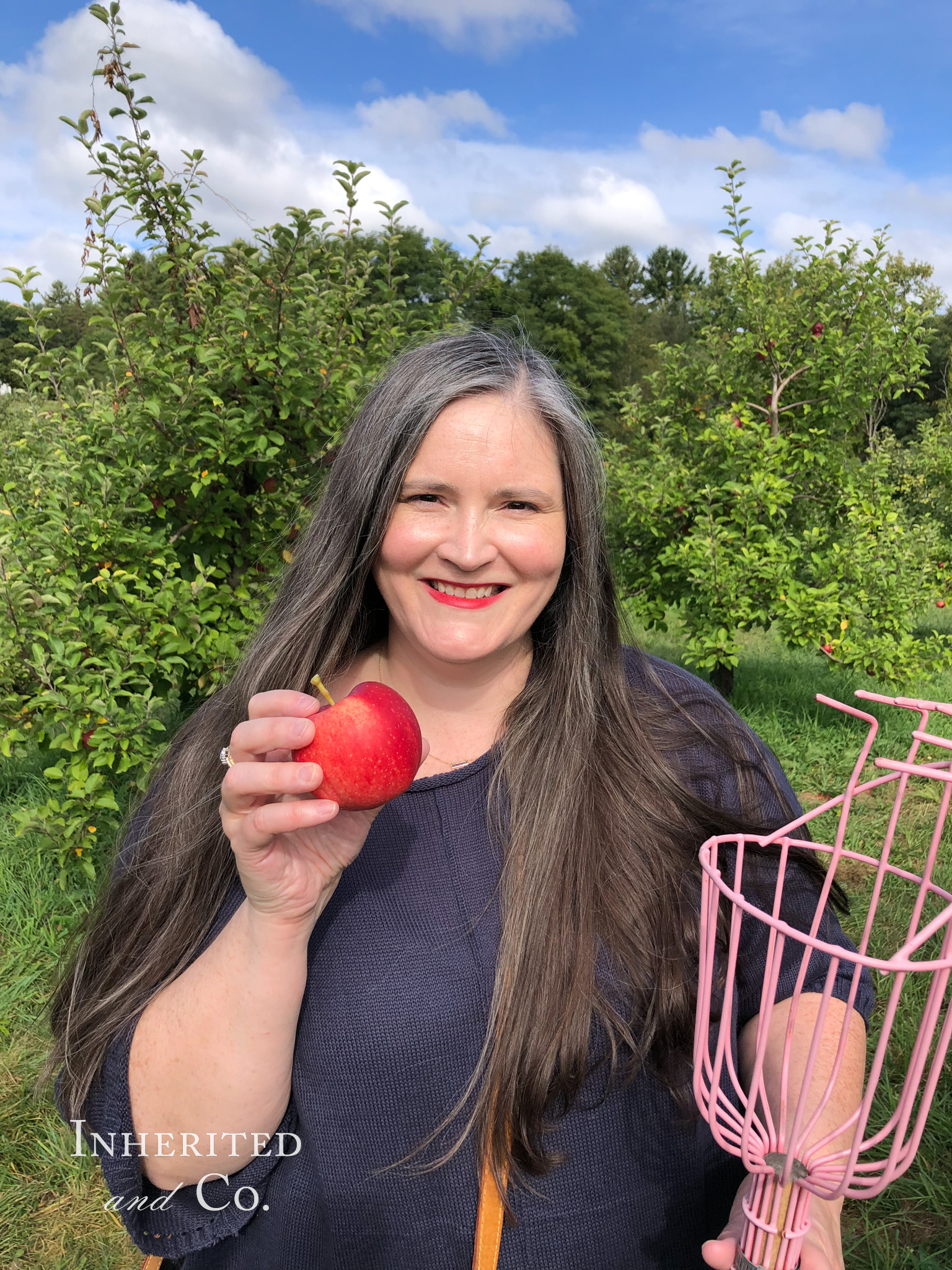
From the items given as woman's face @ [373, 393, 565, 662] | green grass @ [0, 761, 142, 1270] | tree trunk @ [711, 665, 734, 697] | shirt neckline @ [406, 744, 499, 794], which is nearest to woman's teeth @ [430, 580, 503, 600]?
woman's face @ [373, 393, 565, 662]

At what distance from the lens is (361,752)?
3.84ft

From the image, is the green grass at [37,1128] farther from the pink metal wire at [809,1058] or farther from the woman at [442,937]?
the pink metal wire at [809,1058]

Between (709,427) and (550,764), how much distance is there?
3.83 metres

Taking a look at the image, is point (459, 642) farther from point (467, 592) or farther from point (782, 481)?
point (782, 481)

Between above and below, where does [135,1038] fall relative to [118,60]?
below

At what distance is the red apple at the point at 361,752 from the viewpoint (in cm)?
116

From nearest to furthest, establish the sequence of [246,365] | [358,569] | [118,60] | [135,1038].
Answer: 1. [135,1038]
2. [358,569]
3. [118,60]
4. [246,365]

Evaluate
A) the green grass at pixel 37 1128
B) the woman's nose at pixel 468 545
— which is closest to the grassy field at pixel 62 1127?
the green grass at pixel 37 1128

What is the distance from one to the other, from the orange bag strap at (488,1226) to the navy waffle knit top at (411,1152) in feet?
0.10

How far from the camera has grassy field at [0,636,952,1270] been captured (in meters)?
2.13

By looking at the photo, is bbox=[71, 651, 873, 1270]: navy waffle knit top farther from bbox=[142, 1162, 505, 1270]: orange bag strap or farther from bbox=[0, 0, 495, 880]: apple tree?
bbox=[0, 0, 495, 880]: apple tree

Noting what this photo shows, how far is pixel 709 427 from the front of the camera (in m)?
Result: 4.93

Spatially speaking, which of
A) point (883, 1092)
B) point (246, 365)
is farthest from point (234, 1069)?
point (246, 365)

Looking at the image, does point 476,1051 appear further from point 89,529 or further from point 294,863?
point 89,529
